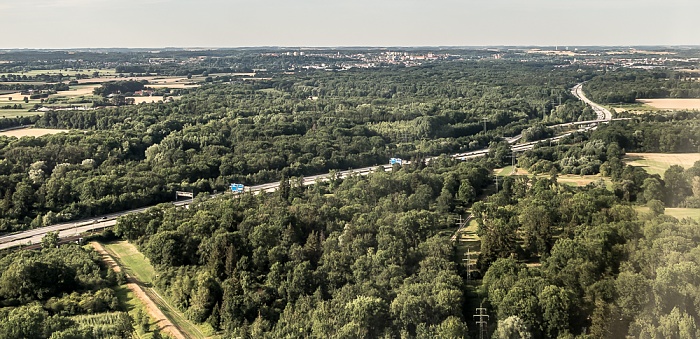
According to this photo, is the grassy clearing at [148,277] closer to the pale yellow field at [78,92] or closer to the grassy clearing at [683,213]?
the grassy clearing at [683,213]

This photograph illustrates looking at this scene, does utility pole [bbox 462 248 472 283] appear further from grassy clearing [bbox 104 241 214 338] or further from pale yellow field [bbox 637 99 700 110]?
pale yellow field [bbox 637 99 700 110]

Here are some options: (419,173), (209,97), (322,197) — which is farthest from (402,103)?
(322,197)

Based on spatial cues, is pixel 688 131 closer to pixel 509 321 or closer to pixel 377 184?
pixel 377 184

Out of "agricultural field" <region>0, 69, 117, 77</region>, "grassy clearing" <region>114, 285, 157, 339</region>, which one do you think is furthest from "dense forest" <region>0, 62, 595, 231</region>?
"agricultural field" <region>0, 69, 117, 77</region>

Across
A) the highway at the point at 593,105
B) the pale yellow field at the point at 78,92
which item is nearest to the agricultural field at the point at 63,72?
the pale yellow field at the point at 78,92

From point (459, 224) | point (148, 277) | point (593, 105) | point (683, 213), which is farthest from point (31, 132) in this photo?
point (593, 105)

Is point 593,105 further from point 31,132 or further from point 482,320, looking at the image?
point 31,132
